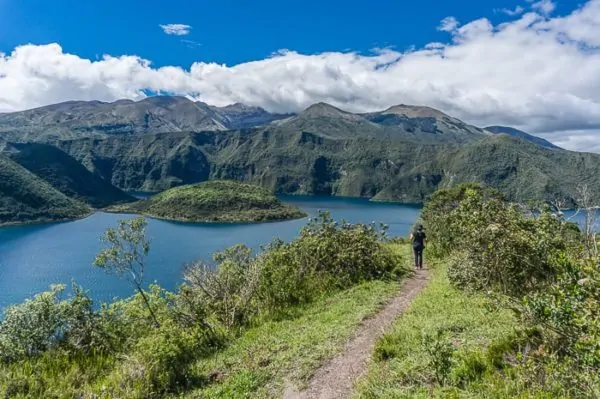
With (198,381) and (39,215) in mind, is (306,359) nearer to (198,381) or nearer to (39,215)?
(198,381)

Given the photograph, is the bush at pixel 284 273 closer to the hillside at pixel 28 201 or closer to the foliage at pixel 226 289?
the foliage at pixel 226 289

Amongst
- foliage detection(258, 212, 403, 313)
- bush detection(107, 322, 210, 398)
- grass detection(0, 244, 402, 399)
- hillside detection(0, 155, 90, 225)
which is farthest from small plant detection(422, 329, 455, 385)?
hillside detection(0, 155, 90, 225)

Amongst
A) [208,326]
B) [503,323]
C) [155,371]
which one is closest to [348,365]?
[503,323]

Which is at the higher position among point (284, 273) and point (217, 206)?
point (284, 273)

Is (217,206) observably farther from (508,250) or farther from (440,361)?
(440,361)

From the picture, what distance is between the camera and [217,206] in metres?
170

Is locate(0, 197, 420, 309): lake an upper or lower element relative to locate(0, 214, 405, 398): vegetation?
lower

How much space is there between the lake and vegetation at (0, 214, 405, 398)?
2042 cm

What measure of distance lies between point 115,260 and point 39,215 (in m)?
173

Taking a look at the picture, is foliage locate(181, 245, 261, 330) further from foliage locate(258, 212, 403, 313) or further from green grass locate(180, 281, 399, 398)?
green grass locate(180, 281, 399, 398)

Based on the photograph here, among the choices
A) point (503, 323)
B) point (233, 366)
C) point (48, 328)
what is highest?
point (503, 323)

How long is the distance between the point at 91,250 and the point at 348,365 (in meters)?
105

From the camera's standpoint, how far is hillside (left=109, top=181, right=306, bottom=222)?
529 feet

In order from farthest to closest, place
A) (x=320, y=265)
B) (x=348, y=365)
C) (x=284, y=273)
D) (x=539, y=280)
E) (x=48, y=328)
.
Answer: (x=320, y=265), (x=284, y=273), (x=48, y=328), (x=539, y=280), (x=348, y=365)
